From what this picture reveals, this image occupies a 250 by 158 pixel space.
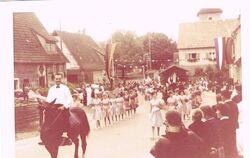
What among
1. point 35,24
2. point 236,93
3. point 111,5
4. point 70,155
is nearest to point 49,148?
point 70,155

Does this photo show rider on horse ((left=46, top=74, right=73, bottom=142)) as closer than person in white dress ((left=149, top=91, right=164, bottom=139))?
No

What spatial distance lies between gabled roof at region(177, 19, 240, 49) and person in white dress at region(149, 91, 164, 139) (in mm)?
357

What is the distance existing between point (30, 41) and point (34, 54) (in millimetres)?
87

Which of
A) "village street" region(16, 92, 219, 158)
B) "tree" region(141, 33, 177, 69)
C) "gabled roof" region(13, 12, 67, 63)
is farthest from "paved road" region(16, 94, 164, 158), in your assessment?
"gabled roof" region(13, 12, 67, 63)

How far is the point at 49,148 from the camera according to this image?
2.70 meters

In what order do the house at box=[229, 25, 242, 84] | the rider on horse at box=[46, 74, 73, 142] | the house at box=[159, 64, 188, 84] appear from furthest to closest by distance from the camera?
the rider on horse at box=[46, 74, 73, 142] → the house at box=[159, 64, 188, 84] → the house at box=[229, 25, 242, 84]

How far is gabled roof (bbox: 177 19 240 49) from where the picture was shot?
2557mm

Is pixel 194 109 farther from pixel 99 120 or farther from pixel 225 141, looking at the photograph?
pixel 99 120

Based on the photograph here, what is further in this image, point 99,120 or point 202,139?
point 99,120

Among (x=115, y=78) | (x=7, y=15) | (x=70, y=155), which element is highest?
(x=7, y=15)

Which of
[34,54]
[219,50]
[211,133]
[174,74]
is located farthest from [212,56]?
[34,54]

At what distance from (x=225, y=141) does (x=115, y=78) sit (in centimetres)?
73

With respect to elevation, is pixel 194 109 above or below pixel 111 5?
below

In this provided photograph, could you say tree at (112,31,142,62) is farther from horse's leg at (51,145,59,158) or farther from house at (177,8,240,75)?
horse's leg at (51,145,59,158)
